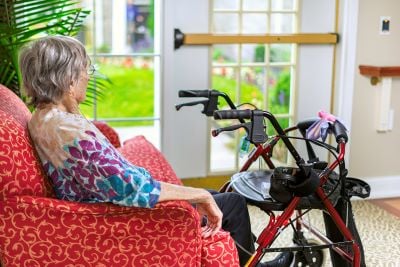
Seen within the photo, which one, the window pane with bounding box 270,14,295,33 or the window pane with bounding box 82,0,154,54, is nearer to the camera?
the window pane with bounding box 82,0,154,54

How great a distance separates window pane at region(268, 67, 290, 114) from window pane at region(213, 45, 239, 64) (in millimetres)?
257

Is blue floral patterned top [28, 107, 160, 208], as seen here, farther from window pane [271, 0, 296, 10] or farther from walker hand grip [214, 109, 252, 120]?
window pane [271, 0, 296, 10]

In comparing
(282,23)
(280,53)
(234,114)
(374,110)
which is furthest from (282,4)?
(234,114)

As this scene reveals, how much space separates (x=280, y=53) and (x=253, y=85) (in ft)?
0.84

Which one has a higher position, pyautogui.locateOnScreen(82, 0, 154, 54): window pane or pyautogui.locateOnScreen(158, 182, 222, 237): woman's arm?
pyautogui.locateOnScreen(82, 0, 154, 54): window pane

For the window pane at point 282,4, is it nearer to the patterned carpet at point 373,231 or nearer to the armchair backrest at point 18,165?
the patterned carpet at point 373,231

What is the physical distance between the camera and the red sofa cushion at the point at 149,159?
101 inches

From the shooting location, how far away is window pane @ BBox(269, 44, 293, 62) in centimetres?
363

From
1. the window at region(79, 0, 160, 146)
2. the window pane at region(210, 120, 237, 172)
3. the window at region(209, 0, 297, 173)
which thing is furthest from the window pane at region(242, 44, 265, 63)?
the window at region(79, 0, 160, 146)

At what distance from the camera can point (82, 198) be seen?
174cm

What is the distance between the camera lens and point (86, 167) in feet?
5.44

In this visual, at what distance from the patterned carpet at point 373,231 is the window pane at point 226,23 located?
1078mm

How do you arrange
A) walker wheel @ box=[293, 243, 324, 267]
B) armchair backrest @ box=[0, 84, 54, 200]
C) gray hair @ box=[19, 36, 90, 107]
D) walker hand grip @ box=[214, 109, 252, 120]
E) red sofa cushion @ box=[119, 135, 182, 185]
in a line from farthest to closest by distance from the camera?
red sofa cushion @ box=[119, 135, 182, 185] < walker wheel @ box=[293, 243, 324, 267] < walker hand grip @ box=[214, 109, 252, 120] < gray hair @ box=[19, 36, 90, 107] < armchair backrest @ box=[0, 84, 54, 200]

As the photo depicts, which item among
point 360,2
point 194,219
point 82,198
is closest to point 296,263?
point 194,219
